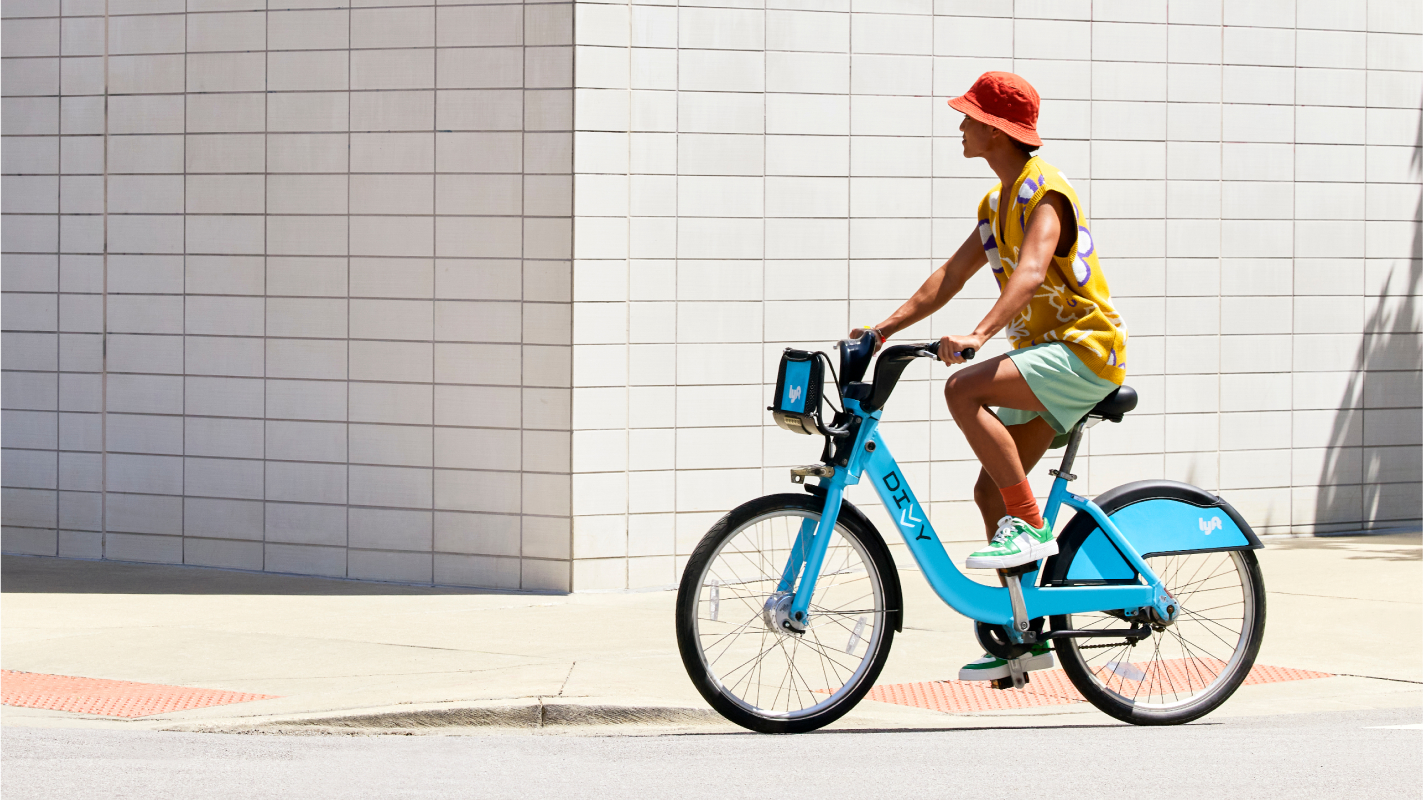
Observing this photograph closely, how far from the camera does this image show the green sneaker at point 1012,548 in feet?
16.7

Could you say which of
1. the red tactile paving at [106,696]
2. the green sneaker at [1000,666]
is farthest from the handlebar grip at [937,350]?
the red tactile paving at [106,696]

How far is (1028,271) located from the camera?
5.02 meters

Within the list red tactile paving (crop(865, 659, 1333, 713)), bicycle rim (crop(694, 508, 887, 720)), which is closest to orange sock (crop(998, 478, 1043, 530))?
bicycle rim (crop(694, 508, 887, 720))

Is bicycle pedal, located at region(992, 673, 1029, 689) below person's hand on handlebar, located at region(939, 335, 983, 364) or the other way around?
below

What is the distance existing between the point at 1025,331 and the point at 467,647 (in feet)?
9.58

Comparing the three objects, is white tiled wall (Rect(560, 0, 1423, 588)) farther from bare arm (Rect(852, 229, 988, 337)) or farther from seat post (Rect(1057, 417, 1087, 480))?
seat post (Rect(1057, 417, 1087, 480))

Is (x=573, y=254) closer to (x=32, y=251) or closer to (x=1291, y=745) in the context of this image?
(x=32, y=251)

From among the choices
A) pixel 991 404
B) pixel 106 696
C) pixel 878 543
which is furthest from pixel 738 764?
pixel 106 696

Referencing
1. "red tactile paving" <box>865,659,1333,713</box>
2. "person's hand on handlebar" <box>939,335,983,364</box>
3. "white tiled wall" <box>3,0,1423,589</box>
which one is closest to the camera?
"person's hand on handlebar" <box>939,335,983,364</box>

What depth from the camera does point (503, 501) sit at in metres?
8.32

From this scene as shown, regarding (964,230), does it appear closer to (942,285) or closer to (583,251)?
(583,251)

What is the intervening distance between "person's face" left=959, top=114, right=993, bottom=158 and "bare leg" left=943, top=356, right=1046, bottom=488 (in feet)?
2.37

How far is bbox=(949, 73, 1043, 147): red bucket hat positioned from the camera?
5195 mm

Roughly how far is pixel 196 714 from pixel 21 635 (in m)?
1.83
